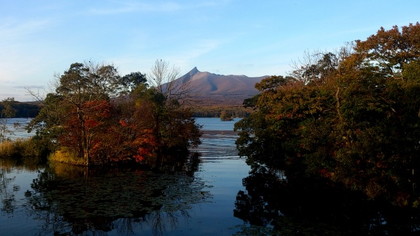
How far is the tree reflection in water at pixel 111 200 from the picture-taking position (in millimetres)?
11539

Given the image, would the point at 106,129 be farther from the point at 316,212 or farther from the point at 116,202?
the point at 316,212

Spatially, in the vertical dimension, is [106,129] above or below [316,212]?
above

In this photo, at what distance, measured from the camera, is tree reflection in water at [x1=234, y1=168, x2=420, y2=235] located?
11352mm

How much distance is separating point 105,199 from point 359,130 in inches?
443

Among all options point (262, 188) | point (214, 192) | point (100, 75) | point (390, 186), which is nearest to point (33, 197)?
point (214, 192)

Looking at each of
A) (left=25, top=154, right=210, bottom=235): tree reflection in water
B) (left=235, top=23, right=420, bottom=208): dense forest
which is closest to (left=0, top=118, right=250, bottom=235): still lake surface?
(left=25, top=154, right=210, bottom=235): tree reflection in water

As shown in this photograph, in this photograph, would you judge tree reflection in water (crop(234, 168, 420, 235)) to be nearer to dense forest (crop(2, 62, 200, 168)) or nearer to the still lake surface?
the still lake surface

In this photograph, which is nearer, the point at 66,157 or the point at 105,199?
the point at 105,199

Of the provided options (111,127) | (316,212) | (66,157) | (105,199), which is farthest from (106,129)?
(316,212)

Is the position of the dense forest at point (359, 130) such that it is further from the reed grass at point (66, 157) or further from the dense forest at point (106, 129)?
the reed grass at point (66, 157)

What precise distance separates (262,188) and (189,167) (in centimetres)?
786

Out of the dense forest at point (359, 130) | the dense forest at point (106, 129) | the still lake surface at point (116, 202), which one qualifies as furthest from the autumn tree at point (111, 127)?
the dense forest at point (359, 130)

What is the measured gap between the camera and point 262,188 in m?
18.5

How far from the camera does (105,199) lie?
14531 millimetres
